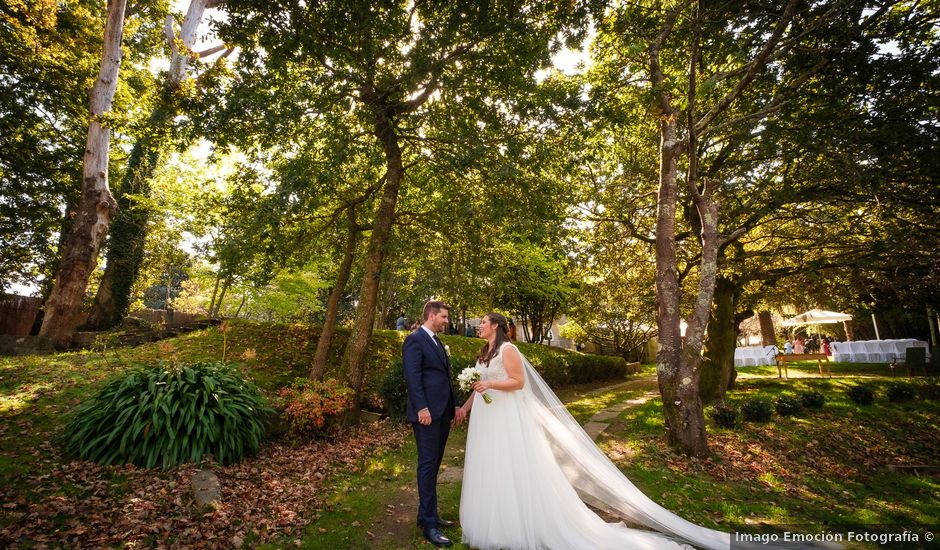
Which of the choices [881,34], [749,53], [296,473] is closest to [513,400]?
[296,473]

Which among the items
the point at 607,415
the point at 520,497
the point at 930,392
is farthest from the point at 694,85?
the point at 930,392

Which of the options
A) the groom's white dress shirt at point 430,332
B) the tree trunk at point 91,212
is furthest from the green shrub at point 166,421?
the tree trunk at point 91,212

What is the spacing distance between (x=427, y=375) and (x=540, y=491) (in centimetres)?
185

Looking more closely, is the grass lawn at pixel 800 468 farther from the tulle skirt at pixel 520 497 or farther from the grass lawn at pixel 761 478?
the tulle skirt at pixel 520 497

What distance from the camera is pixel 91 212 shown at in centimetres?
1179

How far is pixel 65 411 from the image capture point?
23.8 feet

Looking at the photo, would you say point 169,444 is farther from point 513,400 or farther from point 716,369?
point 716,369

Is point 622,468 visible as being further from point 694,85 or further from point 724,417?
point 694,85

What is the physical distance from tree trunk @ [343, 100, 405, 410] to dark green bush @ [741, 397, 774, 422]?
10402 millimetres

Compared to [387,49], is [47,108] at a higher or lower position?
higher

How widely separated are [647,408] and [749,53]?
9934 millimetres

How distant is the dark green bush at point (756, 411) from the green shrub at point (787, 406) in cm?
83

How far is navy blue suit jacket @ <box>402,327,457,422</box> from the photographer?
4812 millimetres

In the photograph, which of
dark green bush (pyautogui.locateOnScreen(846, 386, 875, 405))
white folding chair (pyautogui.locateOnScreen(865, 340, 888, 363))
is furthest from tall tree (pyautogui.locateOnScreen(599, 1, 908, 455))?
white folding chair (pyautogui.locateOnScreen(865, 340, 888, 363))
